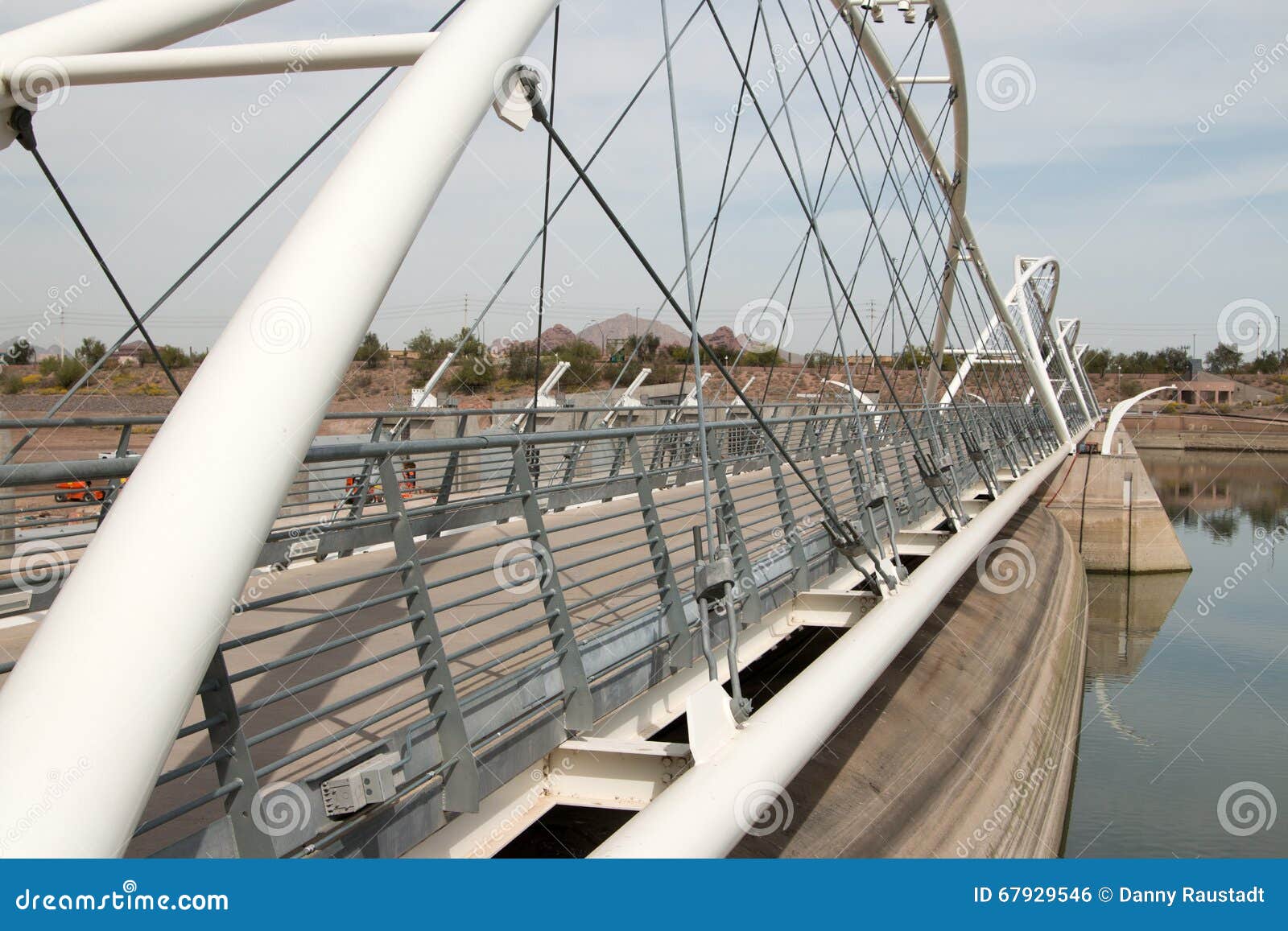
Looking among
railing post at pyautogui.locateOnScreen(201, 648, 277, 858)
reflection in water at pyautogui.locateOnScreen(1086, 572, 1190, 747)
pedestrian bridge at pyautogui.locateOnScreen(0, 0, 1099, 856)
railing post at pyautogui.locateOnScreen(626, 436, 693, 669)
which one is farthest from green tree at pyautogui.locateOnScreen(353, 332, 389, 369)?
railing post at pyautogui.locateOnScreen(201, 648, 277, 858)

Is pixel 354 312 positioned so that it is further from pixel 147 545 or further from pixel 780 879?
pixel 780 879

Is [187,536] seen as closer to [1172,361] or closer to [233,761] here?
[233,761]

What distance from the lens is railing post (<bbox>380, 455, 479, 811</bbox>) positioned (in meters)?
3.85

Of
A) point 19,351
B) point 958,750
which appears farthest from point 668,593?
point 19,351

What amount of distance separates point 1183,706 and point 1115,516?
18145 mm

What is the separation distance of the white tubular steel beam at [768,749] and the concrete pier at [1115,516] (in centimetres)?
3099

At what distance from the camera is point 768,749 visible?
462 cm

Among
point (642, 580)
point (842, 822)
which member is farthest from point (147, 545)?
point (842, 822)

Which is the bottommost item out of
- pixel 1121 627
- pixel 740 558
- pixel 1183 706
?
pixel 1183 706

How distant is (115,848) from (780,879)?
1837 mm

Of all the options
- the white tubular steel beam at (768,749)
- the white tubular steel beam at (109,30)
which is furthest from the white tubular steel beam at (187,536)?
the white tubular steel beam at (109,30)

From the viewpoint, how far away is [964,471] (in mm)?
20703

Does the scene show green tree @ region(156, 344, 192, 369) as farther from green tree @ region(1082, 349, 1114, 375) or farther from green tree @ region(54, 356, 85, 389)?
green tree @ region(1082, 349, 1114, 375)

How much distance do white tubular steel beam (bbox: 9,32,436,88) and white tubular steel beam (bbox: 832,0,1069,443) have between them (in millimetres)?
10761
